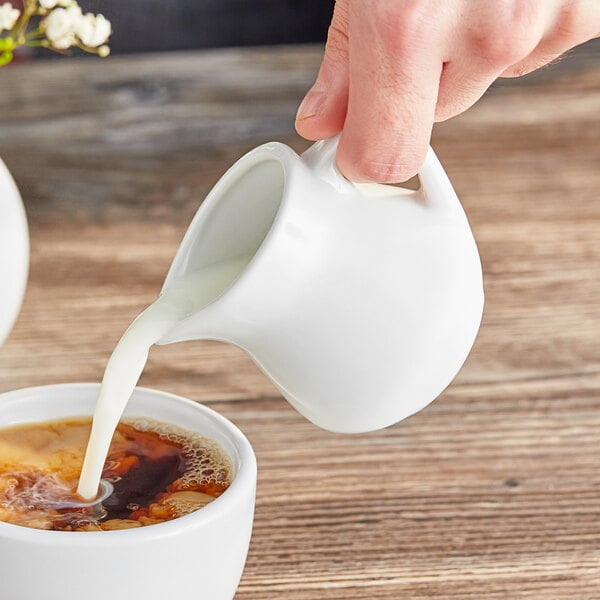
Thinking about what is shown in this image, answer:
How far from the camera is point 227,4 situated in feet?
9.30

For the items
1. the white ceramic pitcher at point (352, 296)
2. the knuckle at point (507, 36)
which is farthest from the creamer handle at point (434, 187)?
the knuckle at point (507, 36)

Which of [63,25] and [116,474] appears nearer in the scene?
[116,474]

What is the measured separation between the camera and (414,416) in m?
1.17

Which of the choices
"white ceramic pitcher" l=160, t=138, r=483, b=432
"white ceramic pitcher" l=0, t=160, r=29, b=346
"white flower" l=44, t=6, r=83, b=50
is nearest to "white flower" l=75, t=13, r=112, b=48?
"white flower" l=44, t=6, r=83, b=50

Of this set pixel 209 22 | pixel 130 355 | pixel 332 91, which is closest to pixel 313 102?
pixel 332 91

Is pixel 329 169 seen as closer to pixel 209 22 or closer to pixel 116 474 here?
pixel 116 474

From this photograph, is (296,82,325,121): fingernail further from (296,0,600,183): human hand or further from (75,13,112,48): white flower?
(75,13,112,48): white flower

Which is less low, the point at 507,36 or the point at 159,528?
the point at 507,36

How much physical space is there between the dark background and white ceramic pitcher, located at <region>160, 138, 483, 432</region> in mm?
2090

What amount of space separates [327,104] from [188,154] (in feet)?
4.17

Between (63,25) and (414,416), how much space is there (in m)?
Result: 0.52

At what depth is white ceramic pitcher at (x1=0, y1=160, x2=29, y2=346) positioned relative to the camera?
1.12 meters

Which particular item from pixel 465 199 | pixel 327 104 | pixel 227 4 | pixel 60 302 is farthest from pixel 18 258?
pixel 227 4

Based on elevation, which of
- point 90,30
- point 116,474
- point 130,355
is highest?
point 90,30
